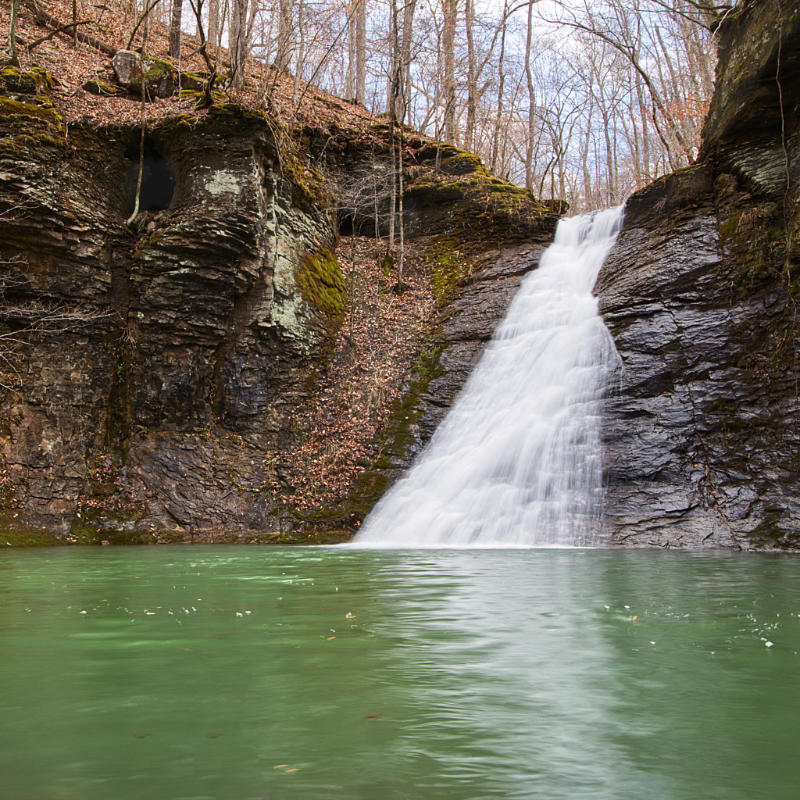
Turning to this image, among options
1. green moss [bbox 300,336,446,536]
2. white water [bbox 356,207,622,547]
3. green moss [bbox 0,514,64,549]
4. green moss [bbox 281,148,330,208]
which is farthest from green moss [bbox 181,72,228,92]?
green moss [bbox 0,514,64,549]

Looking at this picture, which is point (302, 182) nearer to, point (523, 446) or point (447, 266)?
point (447, 266)

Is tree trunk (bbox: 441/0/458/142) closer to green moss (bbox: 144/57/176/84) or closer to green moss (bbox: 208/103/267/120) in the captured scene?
green moss (bbox: 144/57/176/84)

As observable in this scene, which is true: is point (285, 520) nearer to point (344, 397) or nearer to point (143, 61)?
point (344, 397)

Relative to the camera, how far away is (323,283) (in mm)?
14734

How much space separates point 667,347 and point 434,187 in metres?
9.28

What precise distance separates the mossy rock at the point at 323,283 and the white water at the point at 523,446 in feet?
11.9

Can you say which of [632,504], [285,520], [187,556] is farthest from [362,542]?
[632,504]

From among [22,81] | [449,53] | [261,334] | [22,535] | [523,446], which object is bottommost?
[22,535]

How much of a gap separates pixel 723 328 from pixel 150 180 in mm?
12000

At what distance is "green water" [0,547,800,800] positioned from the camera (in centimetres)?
172

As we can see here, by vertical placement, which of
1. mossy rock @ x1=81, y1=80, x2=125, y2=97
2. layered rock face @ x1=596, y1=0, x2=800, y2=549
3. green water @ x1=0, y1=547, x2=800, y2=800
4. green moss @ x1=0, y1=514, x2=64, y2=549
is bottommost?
green moss @ x1=0, y1=514, x2=64, y2=549

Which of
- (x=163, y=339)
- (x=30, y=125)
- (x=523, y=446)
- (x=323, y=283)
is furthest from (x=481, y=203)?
(x=30, y=125)

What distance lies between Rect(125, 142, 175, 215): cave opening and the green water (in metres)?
10.6

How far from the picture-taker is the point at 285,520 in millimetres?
11695
